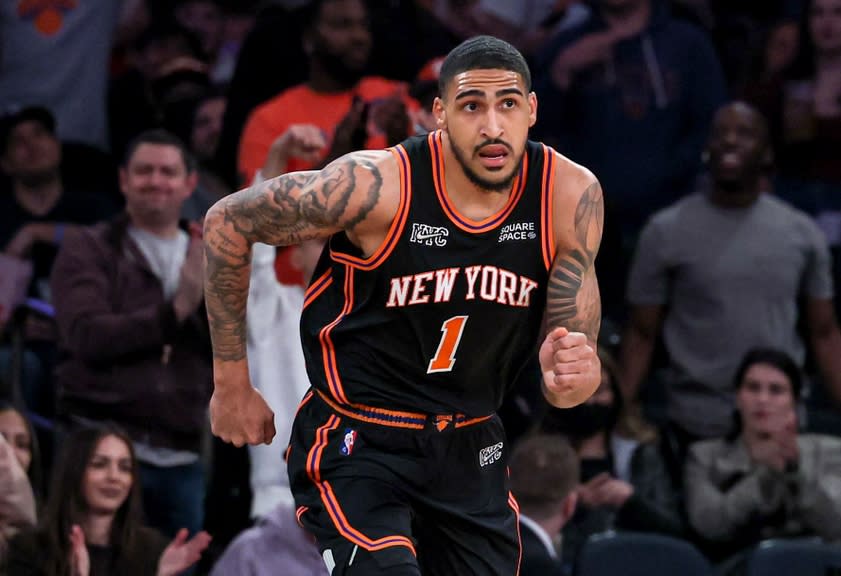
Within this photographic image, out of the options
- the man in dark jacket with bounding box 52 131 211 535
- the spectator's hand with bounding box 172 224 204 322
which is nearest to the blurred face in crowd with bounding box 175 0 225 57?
the man in dark jacket with bounding box 52 131 211 535

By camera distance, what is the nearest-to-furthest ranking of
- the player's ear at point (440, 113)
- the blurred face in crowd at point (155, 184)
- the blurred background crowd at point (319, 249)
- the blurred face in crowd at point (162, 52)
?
1. the player's ear at point (440, 113)
2. the blurred background crowd at point (319, 249)
3. the blurred face in crowd at point (155, 184)
4. the blurred face in crowd at point (162, 52)

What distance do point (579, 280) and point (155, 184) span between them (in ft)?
9.42

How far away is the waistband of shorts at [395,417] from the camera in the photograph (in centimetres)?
438

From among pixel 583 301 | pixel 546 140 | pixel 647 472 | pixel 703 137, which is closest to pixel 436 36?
pixel 546 140

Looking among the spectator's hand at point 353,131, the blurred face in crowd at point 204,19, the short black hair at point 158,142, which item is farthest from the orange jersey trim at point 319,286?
the blurred face in crowd at point 204,19

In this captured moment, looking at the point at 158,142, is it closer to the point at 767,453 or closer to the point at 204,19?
the point at 204,19

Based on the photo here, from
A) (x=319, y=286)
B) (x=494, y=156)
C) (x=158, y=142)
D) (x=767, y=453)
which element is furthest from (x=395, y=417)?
(x=767, y=453)

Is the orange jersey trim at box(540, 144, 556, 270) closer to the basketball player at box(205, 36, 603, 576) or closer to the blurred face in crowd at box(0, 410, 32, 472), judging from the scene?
the basketball player at box(205, 36, 603, 576)

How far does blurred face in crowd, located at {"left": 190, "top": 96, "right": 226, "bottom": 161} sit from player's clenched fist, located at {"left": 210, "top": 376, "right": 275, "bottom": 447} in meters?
3.83

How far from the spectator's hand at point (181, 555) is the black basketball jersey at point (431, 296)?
1515 millimetres

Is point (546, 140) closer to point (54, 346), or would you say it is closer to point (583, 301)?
point (54, 346)

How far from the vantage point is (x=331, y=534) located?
4.30 m

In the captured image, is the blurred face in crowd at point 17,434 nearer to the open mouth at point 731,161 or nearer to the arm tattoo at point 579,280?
the arm tattoo at point 579,280

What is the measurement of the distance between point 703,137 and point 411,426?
13.9 ft
